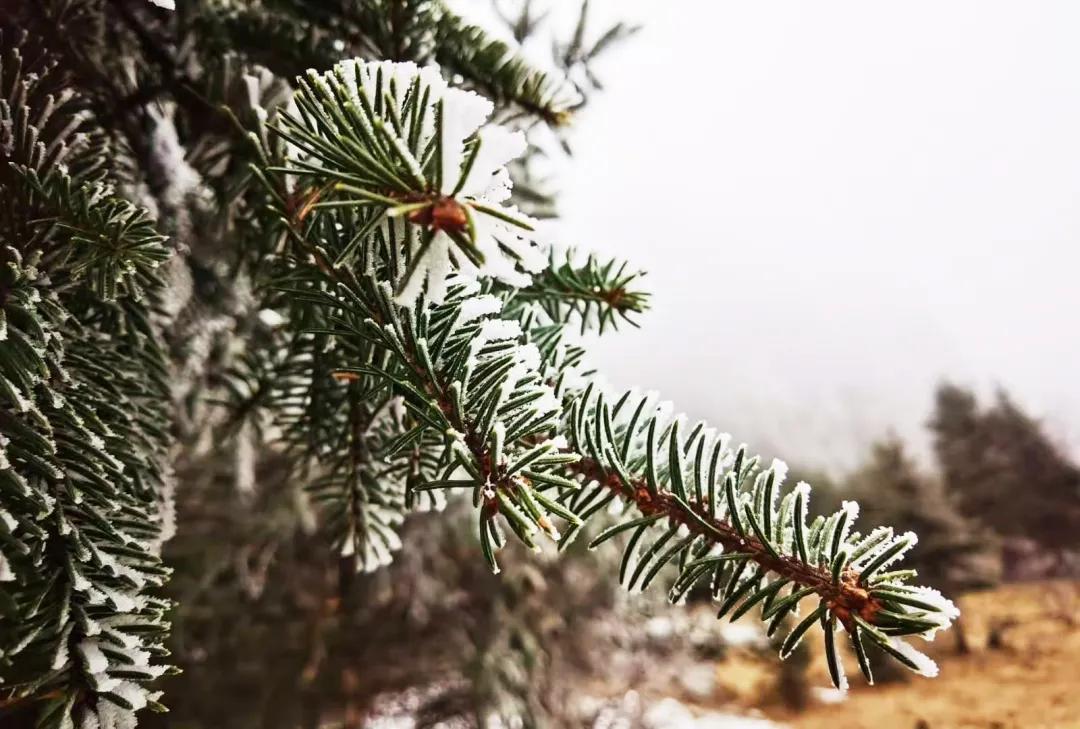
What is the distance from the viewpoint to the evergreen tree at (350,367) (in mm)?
213

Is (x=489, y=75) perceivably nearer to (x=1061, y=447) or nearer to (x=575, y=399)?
(x=575, y=399)

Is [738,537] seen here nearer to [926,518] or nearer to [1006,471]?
[926,518]

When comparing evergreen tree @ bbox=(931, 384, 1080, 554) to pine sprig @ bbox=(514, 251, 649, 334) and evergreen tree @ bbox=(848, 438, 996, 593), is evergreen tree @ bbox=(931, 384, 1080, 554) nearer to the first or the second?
evergreen tree @ bbox=(848, 438, 996, 593)

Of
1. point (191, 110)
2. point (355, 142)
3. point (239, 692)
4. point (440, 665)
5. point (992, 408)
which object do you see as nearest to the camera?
point (355, 142)

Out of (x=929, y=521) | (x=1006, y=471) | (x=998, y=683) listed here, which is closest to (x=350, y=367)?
(x=998, y=683)

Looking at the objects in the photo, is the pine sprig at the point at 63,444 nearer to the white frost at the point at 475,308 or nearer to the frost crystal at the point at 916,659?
the white frost at the point at 475,308

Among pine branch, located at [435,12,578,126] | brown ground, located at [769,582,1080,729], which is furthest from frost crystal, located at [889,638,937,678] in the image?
brown ground, located at [769,582,1080,729]

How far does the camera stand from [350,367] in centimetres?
27

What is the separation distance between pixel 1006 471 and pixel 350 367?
2710 mm

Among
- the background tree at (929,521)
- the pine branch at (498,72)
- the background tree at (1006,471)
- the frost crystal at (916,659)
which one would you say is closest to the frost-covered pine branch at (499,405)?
the frost crystal at (916,659)

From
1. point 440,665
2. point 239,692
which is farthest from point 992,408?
point 239,692

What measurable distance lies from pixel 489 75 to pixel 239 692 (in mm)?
1539

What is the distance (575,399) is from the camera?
1.00 ft

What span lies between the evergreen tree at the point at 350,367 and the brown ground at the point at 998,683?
182 cm
